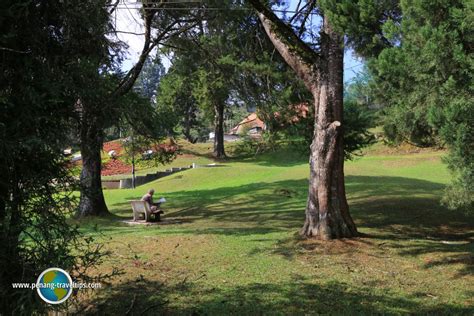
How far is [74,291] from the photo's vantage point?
4074 millimetres

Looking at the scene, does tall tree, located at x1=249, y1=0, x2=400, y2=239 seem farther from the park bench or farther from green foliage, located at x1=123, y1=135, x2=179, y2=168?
green foliage, located at x1=123, y1=135, x2=179, y2=168

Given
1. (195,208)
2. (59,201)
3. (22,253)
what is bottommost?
(195,208)

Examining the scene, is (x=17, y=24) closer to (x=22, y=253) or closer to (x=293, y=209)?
(x=22, y=253)

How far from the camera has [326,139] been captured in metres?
8.04

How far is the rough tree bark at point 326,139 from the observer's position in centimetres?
803

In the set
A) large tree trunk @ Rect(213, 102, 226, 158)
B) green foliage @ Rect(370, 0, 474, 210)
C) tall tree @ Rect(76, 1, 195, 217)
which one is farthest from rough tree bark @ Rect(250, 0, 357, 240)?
large tree trunk @ Rect(213, 102, 226, 158)

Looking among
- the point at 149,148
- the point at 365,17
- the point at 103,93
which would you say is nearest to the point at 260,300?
the point at 103,93

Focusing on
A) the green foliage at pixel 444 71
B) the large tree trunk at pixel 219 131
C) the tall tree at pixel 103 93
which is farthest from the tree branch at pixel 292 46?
the large tree trunk at pixel 219 131

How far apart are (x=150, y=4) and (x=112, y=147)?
29.9 metres

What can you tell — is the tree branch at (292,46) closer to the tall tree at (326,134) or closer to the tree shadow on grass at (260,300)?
the tall tree at (326,134)

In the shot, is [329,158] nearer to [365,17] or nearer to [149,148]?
[365,17]

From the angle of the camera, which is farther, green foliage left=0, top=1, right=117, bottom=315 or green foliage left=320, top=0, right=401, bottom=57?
green foliage left=320, top=0, right=401, bottom=57

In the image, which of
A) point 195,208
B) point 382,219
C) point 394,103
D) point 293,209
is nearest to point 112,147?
point 195,208

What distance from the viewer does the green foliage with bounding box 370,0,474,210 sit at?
5.05m
